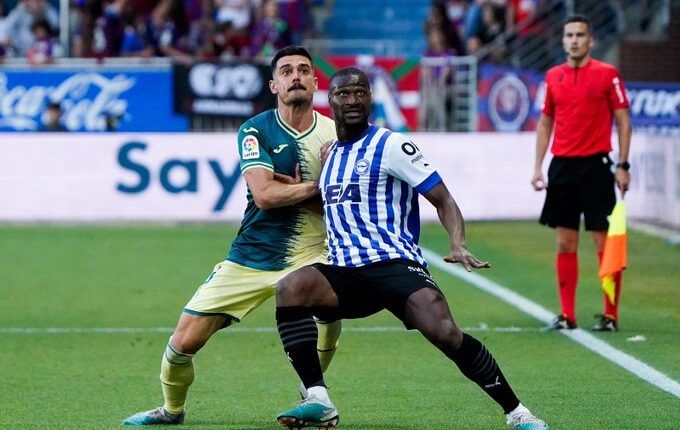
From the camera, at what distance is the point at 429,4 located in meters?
27.5

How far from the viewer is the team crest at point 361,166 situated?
6891 millimetres

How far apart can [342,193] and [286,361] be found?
270 centimetres

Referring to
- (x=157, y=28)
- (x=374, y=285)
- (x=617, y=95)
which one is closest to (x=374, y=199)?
(x=374, y=285)

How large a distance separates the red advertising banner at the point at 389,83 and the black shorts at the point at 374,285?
16.3m

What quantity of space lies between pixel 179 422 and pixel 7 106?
16130 millimetres

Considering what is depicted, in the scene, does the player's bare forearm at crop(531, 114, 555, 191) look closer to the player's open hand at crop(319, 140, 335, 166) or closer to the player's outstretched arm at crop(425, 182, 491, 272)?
the player's open hand at crop(319, 140, 335, 166)

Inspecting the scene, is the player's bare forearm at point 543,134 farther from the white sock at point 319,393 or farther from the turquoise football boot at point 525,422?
the white sock at point 319,393

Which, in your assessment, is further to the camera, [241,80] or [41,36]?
[41,36]

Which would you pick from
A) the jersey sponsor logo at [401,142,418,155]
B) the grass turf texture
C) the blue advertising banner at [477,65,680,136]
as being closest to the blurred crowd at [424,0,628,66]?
the blue advertising banner at [477,65,680,136]

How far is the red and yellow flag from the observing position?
10.5m

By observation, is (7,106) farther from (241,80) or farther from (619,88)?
(619,88)

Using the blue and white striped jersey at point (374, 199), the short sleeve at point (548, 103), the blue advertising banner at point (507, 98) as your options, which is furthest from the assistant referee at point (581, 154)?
the blue advertising banner at point (507, 98)

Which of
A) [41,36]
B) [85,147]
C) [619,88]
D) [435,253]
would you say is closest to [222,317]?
[619,88]

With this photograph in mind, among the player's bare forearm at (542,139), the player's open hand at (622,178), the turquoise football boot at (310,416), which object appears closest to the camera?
the turquoise football boot at (310,416)
